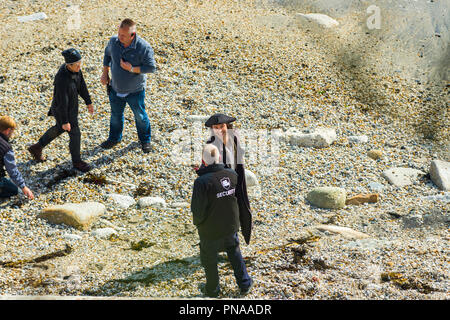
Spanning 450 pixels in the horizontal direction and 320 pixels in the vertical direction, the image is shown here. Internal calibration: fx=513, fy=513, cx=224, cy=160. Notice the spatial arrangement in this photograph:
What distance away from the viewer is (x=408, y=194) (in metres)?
9.21

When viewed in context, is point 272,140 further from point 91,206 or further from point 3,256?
point 3,256

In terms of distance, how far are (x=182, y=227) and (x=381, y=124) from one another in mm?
5897

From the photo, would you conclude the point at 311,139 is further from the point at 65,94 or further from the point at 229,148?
the point at 65,94

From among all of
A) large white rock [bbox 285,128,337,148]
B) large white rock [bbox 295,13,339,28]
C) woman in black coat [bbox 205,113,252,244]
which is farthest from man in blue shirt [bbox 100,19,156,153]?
large white rock [bbox 295,13,339,28]

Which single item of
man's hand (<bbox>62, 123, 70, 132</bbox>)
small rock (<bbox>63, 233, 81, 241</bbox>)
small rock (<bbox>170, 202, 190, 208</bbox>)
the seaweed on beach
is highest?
man's hand (<bbox>62, 123, 70, 132</bbox>)

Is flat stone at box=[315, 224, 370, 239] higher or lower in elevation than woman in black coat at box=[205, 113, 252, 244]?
lower

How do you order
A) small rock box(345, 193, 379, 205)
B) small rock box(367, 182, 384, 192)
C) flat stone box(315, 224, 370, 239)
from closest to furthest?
1. flat stone box(315, 224, 370, 239)
2. small rock box(345, 193, 379, 205)
3. small rock box(367, 182, 384, 192)

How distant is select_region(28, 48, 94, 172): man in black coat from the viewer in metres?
8.35

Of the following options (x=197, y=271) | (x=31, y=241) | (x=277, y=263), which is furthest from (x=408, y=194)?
(x=31, y=241)

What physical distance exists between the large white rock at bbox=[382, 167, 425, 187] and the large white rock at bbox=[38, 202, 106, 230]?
17.7 ft

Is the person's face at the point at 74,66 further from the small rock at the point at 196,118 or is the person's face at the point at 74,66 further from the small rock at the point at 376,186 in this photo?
the small rock at the point at 376,186

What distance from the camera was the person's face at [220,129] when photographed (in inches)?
242

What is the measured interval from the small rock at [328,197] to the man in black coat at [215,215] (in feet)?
9.86

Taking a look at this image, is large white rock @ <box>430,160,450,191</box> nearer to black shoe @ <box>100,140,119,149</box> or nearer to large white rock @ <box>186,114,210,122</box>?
large white rock @ <box>186,114,210,122</box>
